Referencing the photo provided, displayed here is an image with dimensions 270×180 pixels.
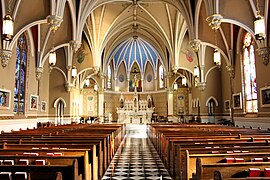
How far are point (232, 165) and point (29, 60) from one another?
17.5m

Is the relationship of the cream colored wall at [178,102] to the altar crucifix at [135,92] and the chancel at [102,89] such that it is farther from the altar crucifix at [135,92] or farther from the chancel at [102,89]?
the altar crucifix at [135,92]

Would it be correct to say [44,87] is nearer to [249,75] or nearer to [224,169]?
[249,75]

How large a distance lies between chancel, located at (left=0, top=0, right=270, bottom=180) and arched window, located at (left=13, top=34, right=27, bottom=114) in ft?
0.23

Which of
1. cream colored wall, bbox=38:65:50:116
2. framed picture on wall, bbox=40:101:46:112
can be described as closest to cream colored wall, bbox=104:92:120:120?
cream colored wall, bbox=38:65:50:116

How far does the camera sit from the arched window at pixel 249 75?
16859 mm

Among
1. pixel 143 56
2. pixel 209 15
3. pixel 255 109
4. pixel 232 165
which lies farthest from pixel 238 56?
pixel 143 56

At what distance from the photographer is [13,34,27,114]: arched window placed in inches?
647

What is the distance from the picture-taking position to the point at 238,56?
18906 mm

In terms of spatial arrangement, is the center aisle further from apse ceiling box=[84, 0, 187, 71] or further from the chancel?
apse ceiling box=[84, 0, 187, 71]

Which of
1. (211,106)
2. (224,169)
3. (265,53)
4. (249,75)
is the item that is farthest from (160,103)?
(224,169)

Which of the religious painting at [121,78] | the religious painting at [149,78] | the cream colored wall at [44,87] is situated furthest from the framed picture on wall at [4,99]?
the religious painting at [149,78]

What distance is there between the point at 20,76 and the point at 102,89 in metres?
20.2

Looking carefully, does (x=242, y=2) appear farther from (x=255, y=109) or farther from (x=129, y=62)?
(x=129, y=62)

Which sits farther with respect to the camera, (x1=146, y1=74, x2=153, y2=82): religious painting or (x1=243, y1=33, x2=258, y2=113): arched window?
(x1=146, y1=74, x2=153, y2=82): religious painting
